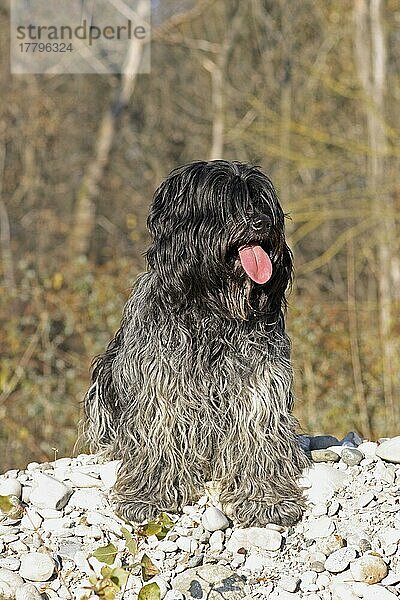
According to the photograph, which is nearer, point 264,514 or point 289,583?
point 289,583

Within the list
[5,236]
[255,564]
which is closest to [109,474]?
[255,564]

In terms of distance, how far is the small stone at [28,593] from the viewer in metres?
3.86

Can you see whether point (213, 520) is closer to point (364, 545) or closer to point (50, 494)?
point (364, 545)

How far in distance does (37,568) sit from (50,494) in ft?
1.45

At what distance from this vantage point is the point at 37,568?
399 cm

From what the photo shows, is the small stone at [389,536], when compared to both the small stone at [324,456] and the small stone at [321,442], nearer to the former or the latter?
the small stone at [324,456]

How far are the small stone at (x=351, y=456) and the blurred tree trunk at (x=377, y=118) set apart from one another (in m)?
5.08

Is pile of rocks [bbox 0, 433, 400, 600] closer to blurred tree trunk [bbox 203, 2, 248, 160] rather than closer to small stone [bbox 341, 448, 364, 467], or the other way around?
small stone [bbox 341, 448, 364, 467]

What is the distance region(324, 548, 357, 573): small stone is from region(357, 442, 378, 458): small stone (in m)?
0.90

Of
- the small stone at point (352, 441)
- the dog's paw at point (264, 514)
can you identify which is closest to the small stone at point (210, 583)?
the dog's paw at point (264, 514)

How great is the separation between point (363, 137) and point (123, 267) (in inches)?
171

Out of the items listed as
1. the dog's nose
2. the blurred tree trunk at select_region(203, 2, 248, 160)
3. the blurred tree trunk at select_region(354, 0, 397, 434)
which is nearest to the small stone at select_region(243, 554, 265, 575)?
the dog's nose

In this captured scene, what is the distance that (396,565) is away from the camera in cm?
411

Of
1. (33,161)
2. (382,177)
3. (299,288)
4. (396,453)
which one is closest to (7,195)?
(33,161)
